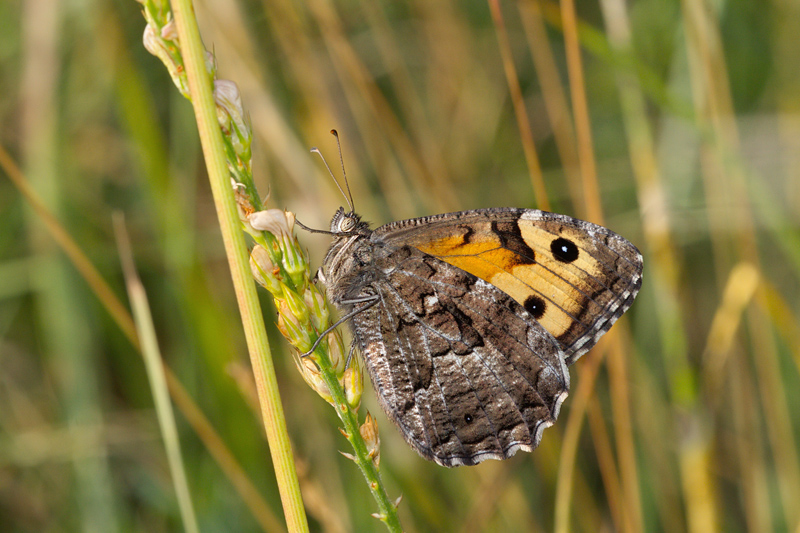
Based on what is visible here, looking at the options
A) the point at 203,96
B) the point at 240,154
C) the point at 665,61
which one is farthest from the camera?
the point at 665,61

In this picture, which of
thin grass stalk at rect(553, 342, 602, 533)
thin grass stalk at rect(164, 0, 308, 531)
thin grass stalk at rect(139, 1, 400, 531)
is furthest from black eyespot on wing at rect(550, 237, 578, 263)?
thin grass stalk at rect(164, 0, 308, 531)

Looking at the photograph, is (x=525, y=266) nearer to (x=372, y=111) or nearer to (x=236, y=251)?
(x=372, y=111)

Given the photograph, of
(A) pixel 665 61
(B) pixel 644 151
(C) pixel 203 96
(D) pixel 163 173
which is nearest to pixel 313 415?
(D) pixel 163 173

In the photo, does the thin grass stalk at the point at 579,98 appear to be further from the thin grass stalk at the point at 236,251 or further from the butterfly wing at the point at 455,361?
the thin grass stalk at the point at 236,251

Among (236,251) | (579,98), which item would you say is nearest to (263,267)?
(236,251)

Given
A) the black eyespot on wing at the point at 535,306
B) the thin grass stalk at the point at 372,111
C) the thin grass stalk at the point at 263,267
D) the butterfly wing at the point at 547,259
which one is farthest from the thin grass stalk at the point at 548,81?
the thin grass stalk at the point at 263,267

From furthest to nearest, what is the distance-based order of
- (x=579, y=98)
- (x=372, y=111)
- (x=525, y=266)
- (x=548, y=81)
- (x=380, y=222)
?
(x=380, y=222), (x=372, y=111), (x=548, y=81), (x=525, y=266), (x=579, y=98)

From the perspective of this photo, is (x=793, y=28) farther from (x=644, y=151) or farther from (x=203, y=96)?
(x=203, y=96)
